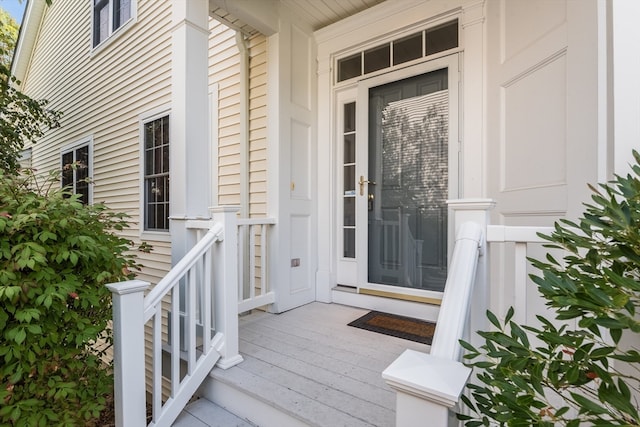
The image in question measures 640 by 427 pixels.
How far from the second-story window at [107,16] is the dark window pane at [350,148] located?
380 cm

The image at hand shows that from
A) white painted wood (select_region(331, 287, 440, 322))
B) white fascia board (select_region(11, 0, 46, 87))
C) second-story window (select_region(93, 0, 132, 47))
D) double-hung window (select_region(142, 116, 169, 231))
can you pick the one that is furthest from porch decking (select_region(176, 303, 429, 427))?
white fascia board (select_region(11, 0, 46, 87))

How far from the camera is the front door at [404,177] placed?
9.21 ft

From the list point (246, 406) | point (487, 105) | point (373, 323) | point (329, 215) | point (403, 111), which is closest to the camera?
point (246, 406)

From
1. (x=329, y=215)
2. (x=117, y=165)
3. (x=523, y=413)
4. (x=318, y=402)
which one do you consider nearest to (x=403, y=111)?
(x=329, y=215)

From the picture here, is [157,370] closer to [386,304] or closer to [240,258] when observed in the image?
[240,258]

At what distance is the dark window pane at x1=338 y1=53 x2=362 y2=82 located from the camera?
129 inches

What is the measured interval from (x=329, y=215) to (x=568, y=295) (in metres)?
2.72

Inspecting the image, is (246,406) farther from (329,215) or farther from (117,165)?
(117,165)

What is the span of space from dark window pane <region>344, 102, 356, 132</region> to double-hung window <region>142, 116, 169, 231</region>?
2.13 metres

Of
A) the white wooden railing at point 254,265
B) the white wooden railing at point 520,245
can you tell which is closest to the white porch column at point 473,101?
the white wooden railing at point 520,245

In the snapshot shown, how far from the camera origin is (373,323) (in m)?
2.76

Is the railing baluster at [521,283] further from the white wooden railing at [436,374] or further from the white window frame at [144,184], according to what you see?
the white window frame at [144,184]

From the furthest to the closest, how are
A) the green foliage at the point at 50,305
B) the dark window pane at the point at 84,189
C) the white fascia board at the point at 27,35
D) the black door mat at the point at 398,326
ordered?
the white fascia board at the point at 27,35 → the dark window pane at the point at 84,189 → the black door mat at the point at 398,326 → the green foliage at the point at 50,305

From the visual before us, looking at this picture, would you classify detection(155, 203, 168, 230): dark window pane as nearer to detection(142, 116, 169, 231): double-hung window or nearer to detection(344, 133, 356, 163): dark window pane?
detection(142, 116, 169, 231): double-hung window
